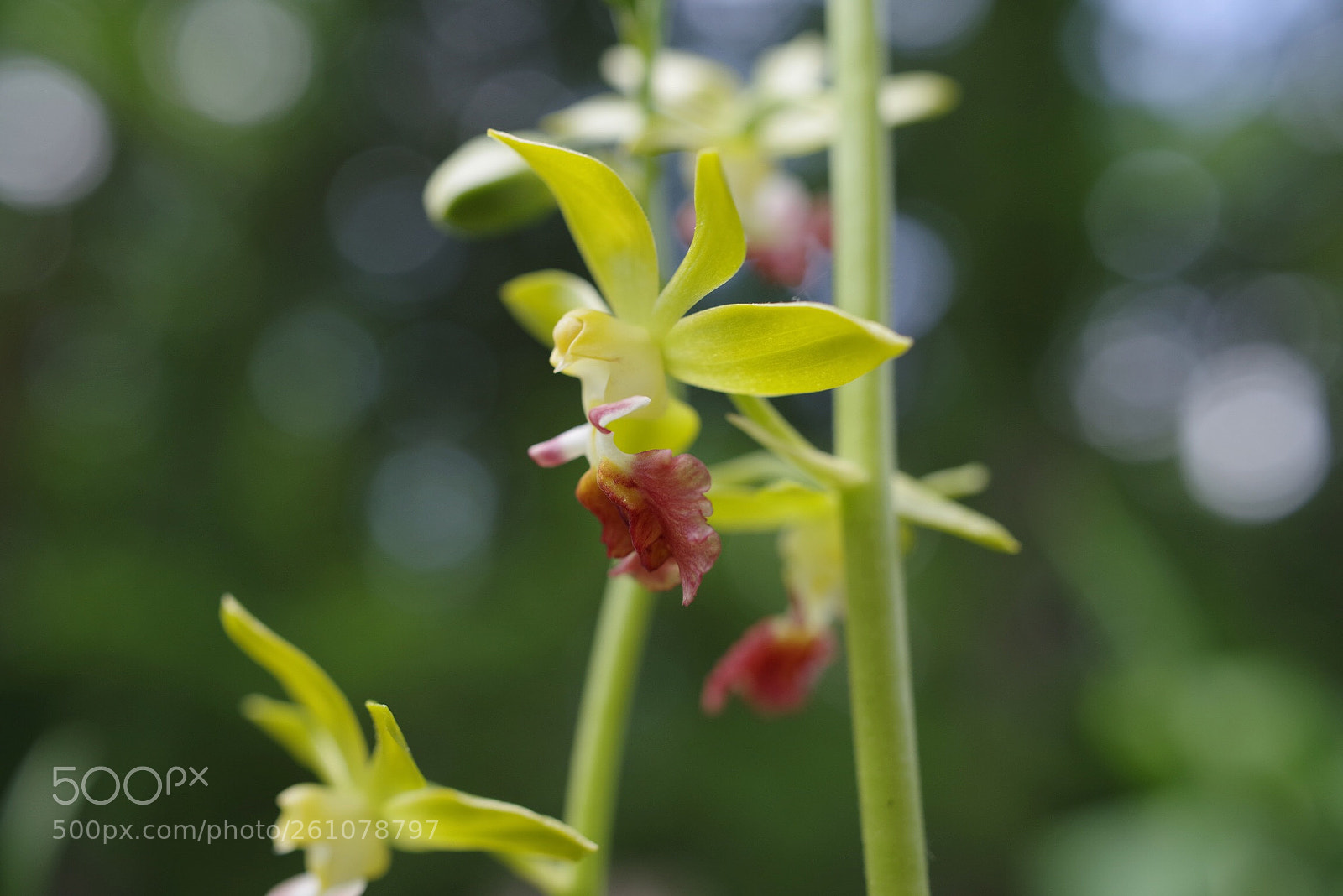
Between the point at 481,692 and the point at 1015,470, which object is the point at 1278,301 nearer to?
the point at 1015,470

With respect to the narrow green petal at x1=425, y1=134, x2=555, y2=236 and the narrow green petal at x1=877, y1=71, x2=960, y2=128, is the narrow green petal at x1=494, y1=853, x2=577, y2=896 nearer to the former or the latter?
the narrow green petal at x1=425, y1=134, x2=555, y2=236

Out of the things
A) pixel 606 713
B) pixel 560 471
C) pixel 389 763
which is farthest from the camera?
pixel 560 471

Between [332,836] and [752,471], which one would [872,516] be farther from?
[332,836]

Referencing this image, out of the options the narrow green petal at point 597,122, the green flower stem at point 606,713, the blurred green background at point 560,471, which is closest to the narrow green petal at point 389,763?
the green flower stem at point 606,713

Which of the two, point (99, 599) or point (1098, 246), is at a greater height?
point (1098, 246)

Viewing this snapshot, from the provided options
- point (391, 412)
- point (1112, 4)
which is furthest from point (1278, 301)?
point (391, 412)

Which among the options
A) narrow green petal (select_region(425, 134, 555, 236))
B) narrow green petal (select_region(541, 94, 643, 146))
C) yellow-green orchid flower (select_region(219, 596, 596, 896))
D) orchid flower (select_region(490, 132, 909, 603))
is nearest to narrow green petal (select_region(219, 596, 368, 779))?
yellow-green orchid flower (select_region(219, 596, 596, 896))

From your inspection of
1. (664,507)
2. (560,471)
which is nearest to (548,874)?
(664,507)
